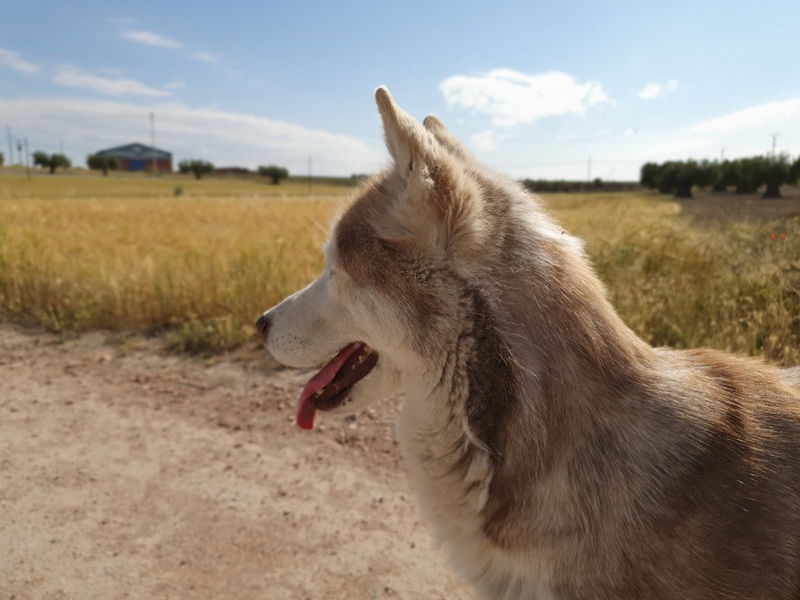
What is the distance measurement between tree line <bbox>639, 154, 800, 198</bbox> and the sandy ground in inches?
1139

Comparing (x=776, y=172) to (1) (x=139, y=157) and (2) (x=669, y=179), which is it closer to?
(2) (x=669, y=179)

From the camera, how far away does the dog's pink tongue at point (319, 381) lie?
2627 mm

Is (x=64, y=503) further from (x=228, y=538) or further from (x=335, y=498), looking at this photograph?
(x=335, y=498)

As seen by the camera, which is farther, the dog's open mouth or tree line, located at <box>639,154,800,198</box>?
tree line, located at <box>639,154,800,198</box>

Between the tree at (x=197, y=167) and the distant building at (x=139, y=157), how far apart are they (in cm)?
1863

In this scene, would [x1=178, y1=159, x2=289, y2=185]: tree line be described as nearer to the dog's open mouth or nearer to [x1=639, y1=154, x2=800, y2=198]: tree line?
[x1=639, y1=154, x2=800, y2=198]: tree line

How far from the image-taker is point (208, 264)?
26.7 ft

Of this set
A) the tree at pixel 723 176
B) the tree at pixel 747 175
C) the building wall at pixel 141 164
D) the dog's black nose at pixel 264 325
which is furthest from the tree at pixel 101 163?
the dog's black nose at pixel 264 325

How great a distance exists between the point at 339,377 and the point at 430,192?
1.12 meters

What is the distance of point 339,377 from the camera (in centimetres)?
268

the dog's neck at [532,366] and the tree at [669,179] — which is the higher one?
the tree at [669,179]

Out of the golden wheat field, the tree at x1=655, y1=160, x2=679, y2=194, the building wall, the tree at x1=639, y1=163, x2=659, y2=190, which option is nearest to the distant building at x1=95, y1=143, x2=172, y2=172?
the building wall

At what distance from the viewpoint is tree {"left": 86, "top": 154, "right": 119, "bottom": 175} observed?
100 meters

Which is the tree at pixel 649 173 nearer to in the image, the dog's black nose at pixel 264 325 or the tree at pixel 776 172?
the tree at pixel 776 172
